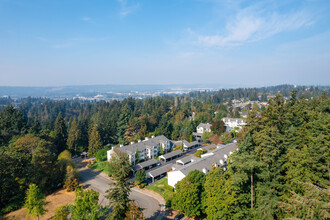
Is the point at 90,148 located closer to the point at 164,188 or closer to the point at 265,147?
the point at 164,188

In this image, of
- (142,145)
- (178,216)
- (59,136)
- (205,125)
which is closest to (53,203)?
(178,216)

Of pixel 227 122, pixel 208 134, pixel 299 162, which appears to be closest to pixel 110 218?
pixel 299 162

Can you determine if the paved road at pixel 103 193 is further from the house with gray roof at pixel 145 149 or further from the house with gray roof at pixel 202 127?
the house with gray roof at pixel 202 127

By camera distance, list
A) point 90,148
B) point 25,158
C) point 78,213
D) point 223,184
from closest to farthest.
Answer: point 78,213 → point 223,184 → point 25,158 → point 90,148

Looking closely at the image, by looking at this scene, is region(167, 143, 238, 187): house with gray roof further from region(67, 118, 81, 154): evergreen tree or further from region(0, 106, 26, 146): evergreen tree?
region(0, 106, 26, 146): evergreen tree

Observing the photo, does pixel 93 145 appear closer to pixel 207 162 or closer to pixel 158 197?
pixel 158 197
